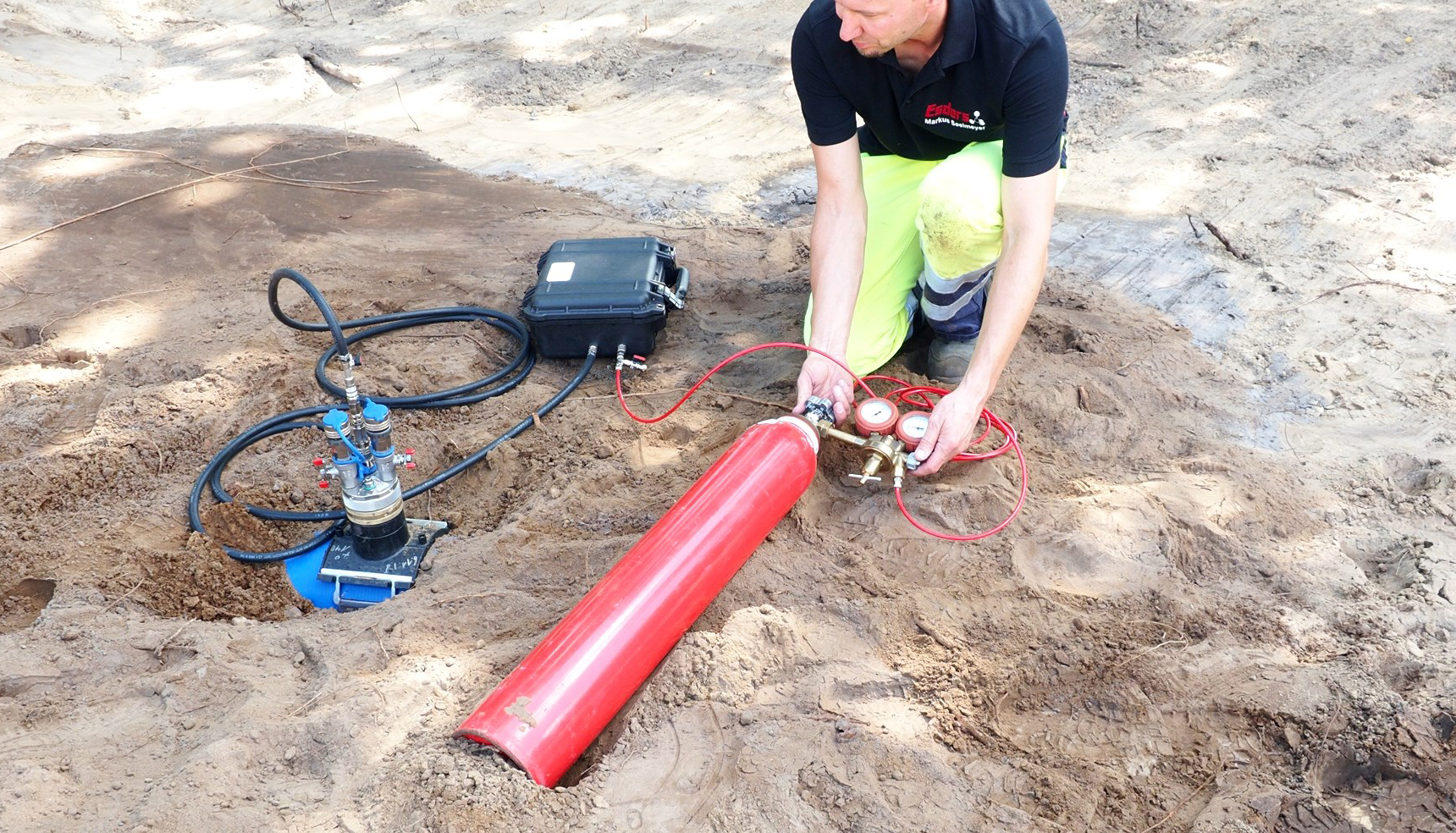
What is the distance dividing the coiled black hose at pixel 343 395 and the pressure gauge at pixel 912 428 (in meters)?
1.18

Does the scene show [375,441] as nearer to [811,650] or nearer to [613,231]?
[811,650]

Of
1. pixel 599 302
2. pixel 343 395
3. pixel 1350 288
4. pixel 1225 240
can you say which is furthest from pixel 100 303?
pixel 1350 288

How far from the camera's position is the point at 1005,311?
2.76 metres

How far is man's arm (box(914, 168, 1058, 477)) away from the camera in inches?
104

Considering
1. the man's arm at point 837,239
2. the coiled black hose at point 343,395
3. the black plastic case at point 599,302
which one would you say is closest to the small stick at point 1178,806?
the man's arm at point 837,239

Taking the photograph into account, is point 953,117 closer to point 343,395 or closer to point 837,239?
point 837,239

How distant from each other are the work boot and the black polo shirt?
672mm

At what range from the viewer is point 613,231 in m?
4.55

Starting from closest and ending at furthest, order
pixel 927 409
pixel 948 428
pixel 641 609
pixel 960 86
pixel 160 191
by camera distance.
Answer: pixel 641 609
pixel 948 428
pixel 960 86
pixel 927 409
pixel 160 191

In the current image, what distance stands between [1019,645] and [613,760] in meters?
1.02

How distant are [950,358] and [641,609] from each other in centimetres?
170

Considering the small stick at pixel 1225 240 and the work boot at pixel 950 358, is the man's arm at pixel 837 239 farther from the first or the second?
the small stick at pixel 1225 240

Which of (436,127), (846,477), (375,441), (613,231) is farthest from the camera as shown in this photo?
(436,127)

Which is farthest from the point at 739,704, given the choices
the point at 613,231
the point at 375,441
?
the point at 613,231
